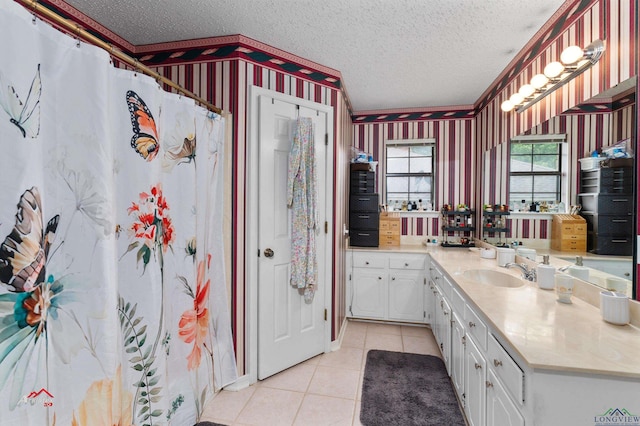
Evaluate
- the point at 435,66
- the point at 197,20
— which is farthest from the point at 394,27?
the point at 197,20

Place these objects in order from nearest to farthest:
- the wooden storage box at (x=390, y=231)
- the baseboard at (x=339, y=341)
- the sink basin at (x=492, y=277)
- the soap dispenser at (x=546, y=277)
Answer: the soap dispenser at (x=546, y=277) < the sink basin at (x=492, y=277) < the baseboard at (x=339, y=341) < the wooden storage box at (x=390, y=231)

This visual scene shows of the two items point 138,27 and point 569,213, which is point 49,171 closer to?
point 138,27

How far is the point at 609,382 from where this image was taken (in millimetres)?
942

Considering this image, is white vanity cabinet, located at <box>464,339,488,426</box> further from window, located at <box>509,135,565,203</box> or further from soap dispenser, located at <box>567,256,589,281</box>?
window, located at <box>509,135,565,203</box>

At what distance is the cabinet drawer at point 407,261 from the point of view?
125 inches

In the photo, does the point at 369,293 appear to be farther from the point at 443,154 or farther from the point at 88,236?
the point at 88,236

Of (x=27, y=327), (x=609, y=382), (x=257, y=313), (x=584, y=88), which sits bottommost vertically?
(x=257, y=313)

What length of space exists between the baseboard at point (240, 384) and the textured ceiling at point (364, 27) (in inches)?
100.0

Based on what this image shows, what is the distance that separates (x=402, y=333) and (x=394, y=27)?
282 centimetres

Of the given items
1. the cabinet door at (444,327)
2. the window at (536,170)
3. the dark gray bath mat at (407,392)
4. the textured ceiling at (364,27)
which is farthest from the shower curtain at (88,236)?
the window at (536,170)

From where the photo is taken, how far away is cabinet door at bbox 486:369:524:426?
109 centimetres

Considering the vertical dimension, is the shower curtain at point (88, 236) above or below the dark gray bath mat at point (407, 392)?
above

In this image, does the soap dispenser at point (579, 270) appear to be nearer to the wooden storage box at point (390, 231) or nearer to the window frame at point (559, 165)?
the window frame at point (559, 165)

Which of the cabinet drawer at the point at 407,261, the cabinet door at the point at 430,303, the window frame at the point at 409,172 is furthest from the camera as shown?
the window frame at the point at 409,172
